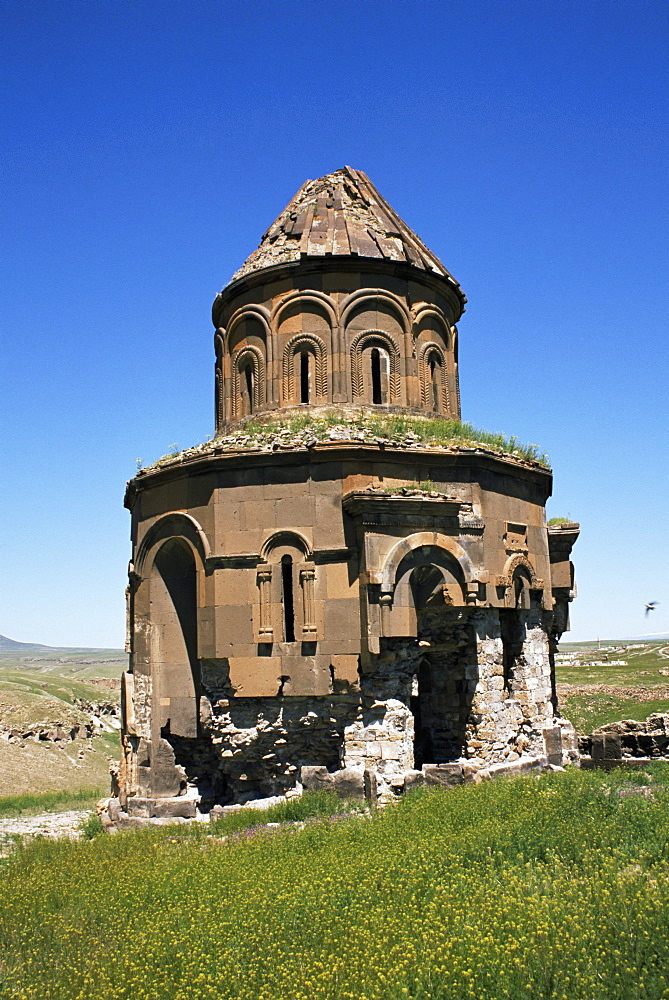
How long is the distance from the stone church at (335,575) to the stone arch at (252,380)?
0.17 ft

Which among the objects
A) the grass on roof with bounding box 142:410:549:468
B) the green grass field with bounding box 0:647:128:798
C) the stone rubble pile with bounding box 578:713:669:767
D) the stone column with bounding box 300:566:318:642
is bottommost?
the green grass field with bounding box 0:647:128:798

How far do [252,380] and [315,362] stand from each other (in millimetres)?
1411

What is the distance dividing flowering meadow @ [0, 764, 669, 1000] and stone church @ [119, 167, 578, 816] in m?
2.54

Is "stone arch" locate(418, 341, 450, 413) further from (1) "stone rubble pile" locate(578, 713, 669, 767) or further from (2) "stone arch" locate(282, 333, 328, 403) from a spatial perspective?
(1) "stone rubble pile" locate(578, 713, 669, 767)

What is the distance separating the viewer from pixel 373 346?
47.5 ft

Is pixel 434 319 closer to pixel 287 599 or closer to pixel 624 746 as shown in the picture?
pixel 287 599

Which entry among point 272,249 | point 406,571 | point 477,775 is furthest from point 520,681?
point 272,249

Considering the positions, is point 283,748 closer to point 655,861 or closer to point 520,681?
point 520,681

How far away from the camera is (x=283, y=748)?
11750 millimetres

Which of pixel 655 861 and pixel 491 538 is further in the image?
pixel 491 538

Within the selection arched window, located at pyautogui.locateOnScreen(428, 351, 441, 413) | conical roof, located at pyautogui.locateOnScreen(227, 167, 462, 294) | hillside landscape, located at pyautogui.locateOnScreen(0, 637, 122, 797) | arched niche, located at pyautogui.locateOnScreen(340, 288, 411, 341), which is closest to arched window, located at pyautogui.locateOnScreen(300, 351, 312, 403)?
arched niche, located at pyautogui.locateOnScreen(340, 288, 411, 341)

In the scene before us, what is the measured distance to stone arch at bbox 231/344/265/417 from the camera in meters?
14.7

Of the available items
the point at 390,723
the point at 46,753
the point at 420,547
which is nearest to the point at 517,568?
the point at 420,547

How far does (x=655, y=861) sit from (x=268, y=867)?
135 inches
